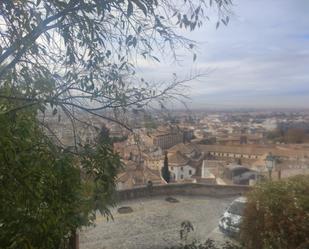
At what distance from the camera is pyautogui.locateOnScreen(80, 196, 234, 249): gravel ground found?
9.27 metres

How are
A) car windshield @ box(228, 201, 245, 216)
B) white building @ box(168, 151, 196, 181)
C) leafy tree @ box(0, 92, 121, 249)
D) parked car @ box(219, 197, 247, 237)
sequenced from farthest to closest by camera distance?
white building @ box(168, 151, 196, 181)
car windshield @ box(228, 201, 245, 216)
parked car @ box(219, 197, 247, 237)
leafy tree @ box(0, 92, 121, 249)

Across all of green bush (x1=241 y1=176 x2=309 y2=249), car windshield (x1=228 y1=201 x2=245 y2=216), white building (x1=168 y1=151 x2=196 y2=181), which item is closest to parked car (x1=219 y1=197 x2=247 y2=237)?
car windshield (x1=228 y1=201 x2=245 y2=216)

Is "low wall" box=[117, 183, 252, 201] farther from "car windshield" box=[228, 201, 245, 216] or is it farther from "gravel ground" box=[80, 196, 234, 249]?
"car windshield" box=[228, 201, 245, 216]

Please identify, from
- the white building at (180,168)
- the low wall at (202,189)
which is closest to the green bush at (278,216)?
the low wall at (202,189)

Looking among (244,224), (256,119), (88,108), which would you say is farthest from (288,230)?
(256,119)

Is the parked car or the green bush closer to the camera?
the green bush

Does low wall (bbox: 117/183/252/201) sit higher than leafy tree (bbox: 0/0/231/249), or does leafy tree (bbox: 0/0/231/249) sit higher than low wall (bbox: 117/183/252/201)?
leafy tree (bbox: 0/0/231/249)

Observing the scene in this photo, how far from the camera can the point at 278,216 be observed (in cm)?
615

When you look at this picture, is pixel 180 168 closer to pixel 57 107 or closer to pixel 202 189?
pixel 202 189

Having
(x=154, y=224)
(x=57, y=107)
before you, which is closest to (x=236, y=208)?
(x=154, y=224)

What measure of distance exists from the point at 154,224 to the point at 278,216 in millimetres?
5121

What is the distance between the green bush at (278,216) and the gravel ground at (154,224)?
2711mm

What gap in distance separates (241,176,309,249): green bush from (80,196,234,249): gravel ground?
8.89ft

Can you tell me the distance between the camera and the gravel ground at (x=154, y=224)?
9.27 m
